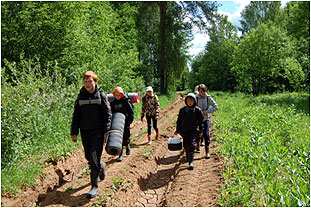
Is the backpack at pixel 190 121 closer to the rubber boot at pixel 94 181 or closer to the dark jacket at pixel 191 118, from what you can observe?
the dark jacket at pixel 191 118

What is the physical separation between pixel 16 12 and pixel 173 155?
26.7 ft

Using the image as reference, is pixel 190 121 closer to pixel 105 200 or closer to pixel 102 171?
pixel 102 171

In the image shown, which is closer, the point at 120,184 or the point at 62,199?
the point at 62,199

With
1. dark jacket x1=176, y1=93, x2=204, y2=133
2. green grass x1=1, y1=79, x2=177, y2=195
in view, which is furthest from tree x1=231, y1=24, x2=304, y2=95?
green grass x1=1, y1=79, x2=177, y2=195

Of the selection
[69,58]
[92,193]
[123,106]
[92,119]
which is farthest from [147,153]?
[69,58]

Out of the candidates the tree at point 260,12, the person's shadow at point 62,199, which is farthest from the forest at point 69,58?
the tree at point 260,12

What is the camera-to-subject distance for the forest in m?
5.58

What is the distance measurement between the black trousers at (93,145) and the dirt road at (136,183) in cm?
63

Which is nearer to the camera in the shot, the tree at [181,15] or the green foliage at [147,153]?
the green foliage at [147,153]

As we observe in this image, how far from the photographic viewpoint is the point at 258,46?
85.8ft

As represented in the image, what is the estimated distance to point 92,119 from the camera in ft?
14.8

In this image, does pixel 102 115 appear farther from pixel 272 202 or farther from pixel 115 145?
pixel 272 202

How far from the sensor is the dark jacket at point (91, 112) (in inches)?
177

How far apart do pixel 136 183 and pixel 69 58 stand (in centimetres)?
750
